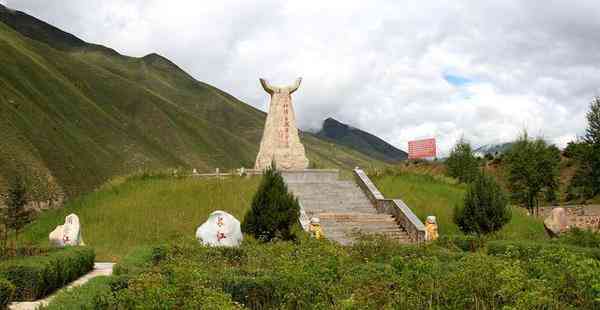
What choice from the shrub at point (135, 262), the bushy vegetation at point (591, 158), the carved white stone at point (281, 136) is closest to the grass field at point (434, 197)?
the carved white stone at point (281, 136)

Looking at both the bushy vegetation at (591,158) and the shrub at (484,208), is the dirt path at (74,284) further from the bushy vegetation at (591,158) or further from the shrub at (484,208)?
the bushy vegetation at (591,158)

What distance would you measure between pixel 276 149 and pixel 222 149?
295 feet

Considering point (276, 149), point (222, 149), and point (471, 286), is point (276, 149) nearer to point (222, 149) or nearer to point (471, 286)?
point (471, 286)

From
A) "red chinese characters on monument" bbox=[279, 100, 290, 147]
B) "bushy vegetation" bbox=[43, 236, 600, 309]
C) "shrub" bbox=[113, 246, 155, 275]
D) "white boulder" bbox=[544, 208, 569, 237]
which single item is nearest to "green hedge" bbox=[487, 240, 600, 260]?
"bushy vegetation" bbox=[43, 236, 600, 309]

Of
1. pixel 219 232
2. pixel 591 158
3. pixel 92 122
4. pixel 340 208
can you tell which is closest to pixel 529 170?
pixel 591 158

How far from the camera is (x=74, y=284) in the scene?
12188mm

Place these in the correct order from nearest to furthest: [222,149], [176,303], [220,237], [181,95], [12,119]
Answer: [176,303] < [220,237] < [12,119] < [222,149] < [181,95]

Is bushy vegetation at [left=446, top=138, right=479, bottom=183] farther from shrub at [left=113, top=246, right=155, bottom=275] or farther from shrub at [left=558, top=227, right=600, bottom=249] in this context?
shrub at [left=113, top=246, right=155, bottom=275]

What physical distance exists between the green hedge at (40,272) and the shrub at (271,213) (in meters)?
4.91

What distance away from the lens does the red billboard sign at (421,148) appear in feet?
102

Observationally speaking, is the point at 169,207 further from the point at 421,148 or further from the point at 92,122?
the point at 92,122

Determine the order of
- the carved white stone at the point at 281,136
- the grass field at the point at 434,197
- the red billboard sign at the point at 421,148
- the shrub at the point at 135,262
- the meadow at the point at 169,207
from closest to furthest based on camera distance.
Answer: the shrub at the point at 135,262, the meadow at the point at 169,207, the grass field at the point at 434,197, the carved white stone at the point at 281,136, the red billboard sign at the point at 421,148

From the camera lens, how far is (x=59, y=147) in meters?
65.8

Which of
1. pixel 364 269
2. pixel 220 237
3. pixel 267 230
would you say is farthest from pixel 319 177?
pixel 364 269
